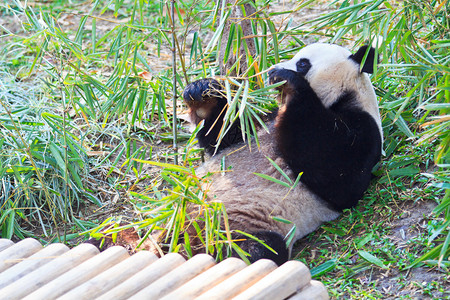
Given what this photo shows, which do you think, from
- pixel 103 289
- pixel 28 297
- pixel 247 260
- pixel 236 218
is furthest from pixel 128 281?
pixel 236 218

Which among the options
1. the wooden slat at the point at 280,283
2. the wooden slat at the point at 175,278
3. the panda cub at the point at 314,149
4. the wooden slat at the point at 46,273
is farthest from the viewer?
the panda cub at the point at 314,149

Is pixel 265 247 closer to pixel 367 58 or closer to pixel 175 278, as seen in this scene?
pixel 175 278

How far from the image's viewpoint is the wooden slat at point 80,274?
2.17 metres

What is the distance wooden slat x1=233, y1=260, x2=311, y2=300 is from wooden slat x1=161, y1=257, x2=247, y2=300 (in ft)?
0.47

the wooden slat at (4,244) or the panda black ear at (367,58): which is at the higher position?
the panda black ear at (367,58)

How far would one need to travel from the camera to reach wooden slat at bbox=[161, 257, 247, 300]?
6.84ft

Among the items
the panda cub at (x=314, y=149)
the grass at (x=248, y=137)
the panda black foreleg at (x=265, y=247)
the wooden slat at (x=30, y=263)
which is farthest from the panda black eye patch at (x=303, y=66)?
the wooden slat at (x=30, y=263)

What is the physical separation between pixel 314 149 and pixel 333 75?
432 mm

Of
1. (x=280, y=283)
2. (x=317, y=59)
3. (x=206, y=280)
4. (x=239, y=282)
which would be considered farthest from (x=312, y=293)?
(x=317, y=59)

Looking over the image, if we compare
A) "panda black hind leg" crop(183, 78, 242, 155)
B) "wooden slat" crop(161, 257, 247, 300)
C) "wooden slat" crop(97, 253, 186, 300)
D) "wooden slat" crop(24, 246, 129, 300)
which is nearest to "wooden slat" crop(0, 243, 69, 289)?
"wooden slat" crop(24, 246, 129, 300)

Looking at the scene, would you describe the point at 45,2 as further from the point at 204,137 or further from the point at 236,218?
the point at 236,218

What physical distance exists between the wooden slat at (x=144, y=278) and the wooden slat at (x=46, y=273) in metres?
0.30

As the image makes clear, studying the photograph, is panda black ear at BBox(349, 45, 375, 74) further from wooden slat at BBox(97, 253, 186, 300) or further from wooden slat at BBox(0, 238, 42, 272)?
wooden slat at BBox(0, 238, 42, 272)

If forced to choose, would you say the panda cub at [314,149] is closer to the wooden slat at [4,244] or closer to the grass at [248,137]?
the grass at [248,137]
